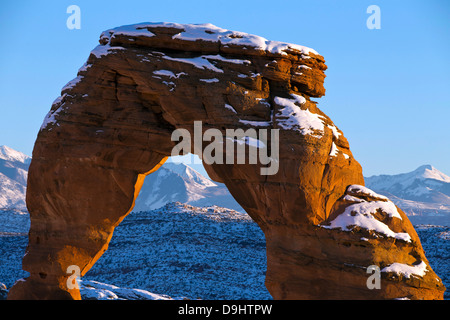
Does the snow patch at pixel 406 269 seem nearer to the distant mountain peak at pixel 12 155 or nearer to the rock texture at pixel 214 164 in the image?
the rock texture at pixel 214 164

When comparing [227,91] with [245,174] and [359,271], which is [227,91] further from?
[359,271]

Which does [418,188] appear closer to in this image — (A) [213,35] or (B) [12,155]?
(B) [12,155]

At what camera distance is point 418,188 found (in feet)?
471

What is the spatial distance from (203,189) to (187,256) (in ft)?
379

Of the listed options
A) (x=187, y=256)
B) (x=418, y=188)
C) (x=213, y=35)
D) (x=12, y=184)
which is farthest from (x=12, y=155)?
(x=213, y=35)

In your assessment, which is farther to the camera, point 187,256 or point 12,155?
point 12,155

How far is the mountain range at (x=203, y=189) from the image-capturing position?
12838cm

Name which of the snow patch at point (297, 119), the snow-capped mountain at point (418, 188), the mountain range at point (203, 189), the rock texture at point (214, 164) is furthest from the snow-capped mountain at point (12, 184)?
the snow patch at point (297, 119)

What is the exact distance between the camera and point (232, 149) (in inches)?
675

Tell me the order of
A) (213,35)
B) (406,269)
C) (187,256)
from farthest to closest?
(187,256)
(213,35)
(406,269)

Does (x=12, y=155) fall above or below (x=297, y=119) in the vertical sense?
above
